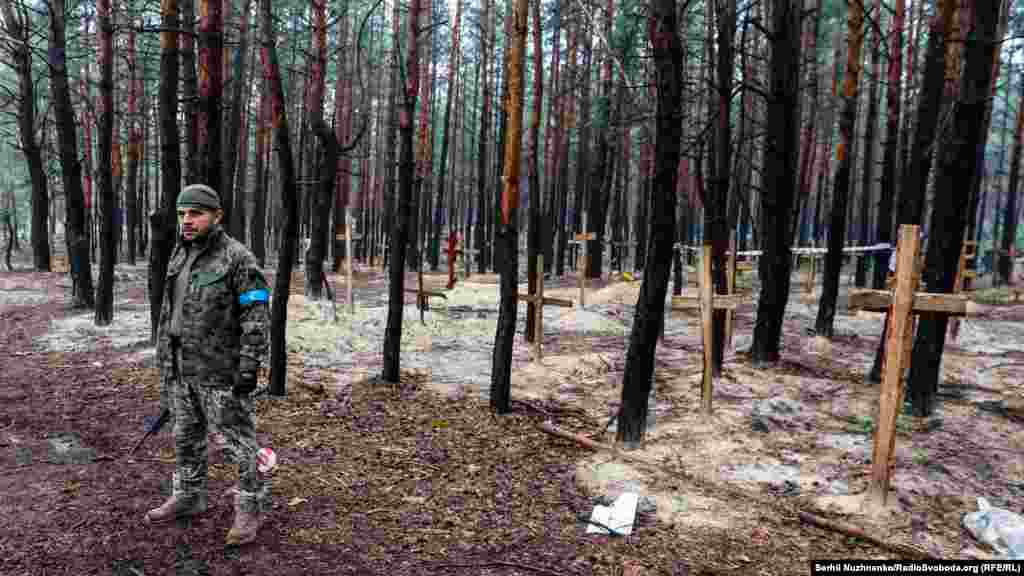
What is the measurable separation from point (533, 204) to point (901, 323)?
284 inches

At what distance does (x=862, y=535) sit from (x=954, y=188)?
4299 mm

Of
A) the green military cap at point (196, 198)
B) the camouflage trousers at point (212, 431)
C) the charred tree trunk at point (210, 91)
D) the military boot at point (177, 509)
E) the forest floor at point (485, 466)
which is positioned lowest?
the forest floor at point (485, 466)

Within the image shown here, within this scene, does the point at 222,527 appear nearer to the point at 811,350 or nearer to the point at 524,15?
the point at 524,15

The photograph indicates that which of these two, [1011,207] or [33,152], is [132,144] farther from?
[1011,207]

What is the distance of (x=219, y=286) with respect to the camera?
144 inches

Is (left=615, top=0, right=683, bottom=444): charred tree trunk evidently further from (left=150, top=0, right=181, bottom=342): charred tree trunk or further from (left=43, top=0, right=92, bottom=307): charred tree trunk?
(left=43, top=0, right=92, bottom=307): charred tree trunk

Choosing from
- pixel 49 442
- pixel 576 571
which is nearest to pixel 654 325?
pixel 576 571

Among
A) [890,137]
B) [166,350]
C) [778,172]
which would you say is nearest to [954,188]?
[778,172]

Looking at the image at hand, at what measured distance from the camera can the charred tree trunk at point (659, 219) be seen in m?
5.10

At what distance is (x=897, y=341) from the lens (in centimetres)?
464

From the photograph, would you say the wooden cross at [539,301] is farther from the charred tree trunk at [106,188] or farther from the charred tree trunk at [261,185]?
the charred tree trunk at [261,185]

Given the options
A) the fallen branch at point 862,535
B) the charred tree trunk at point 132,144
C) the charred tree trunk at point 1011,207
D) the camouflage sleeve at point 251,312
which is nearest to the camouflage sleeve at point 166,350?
the camouflage sleeve at point 251,312

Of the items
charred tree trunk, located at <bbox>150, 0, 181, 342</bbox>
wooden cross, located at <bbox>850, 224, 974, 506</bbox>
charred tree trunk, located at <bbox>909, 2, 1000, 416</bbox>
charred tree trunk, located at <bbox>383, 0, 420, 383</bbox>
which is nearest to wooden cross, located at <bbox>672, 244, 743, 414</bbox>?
wooden cross, located at <bbox>850, 224, 974, 506</bbox>

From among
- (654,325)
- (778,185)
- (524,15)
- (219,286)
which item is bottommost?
(654,325)
